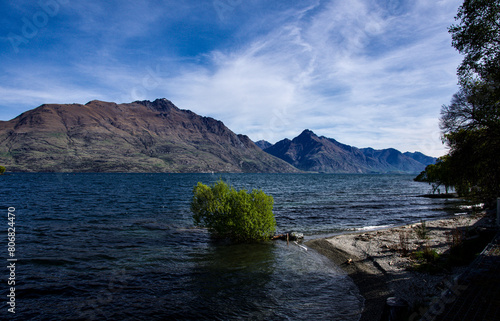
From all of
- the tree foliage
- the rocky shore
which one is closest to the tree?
the tree foliage

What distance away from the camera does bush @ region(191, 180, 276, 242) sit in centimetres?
2662

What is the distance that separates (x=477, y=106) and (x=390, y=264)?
452 inches

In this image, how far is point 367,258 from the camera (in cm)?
2103

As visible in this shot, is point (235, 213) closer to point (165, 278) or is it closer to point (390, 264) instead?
point (165, 278)

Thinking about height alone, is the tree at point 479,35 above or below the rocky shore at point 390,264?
above

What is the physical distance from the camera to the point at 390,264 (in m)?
18.8

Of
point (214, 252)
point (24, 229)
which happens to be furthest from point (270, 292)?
point (24, 229)

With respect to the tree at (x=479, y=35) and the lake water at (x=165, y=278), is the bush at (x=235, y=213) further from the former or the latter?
the tree at (x=479, y=35)

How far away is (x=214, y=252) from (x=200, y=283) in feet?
22.4

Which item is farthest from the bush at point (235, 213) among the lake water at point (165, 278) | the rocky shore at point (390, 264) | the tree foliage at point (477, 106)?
the tree foliage at point (477, 106)

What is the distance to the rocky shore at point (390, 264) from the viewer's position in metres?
13.5

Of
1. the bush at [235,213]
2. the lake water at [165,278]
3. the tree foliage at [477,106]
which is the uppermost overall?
the tree foliage at [477,106]

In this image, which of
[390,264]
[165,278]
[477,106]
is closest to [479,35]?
[477,106]

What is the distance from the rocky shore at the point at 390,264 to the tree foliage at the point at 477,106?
6132mm
